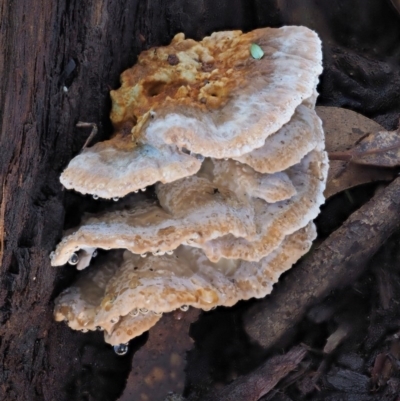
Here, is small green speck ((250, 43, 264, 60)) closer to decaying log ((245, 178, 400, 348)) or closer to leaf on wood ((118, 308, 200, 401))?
decaying log ((245, 178, 400, 348))

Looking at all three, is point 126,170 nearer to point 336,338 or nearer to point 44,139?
point 44,139

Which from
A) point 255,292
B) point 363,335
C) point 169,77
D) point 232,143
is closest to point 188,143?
point 232,143

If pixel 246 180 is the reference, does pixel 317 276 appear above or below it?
below

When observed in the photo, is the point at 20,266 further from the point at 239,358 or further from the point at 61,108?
the point at 239,358

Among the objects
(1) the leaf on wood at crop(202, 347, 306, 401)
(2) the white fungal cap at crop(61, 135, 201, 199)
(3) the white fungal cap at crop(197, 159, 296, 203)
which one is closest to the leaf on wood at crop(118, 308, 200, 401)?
(1) the leaf on wood at crop(202, 347, 306, 401)

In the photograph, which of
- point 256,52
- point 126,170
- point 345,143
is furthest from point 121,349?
point 345,143

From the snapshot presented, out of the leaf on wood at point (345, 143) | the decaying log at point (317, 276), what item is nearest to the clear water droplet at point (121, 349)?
the decaying log at point (317, 276)
